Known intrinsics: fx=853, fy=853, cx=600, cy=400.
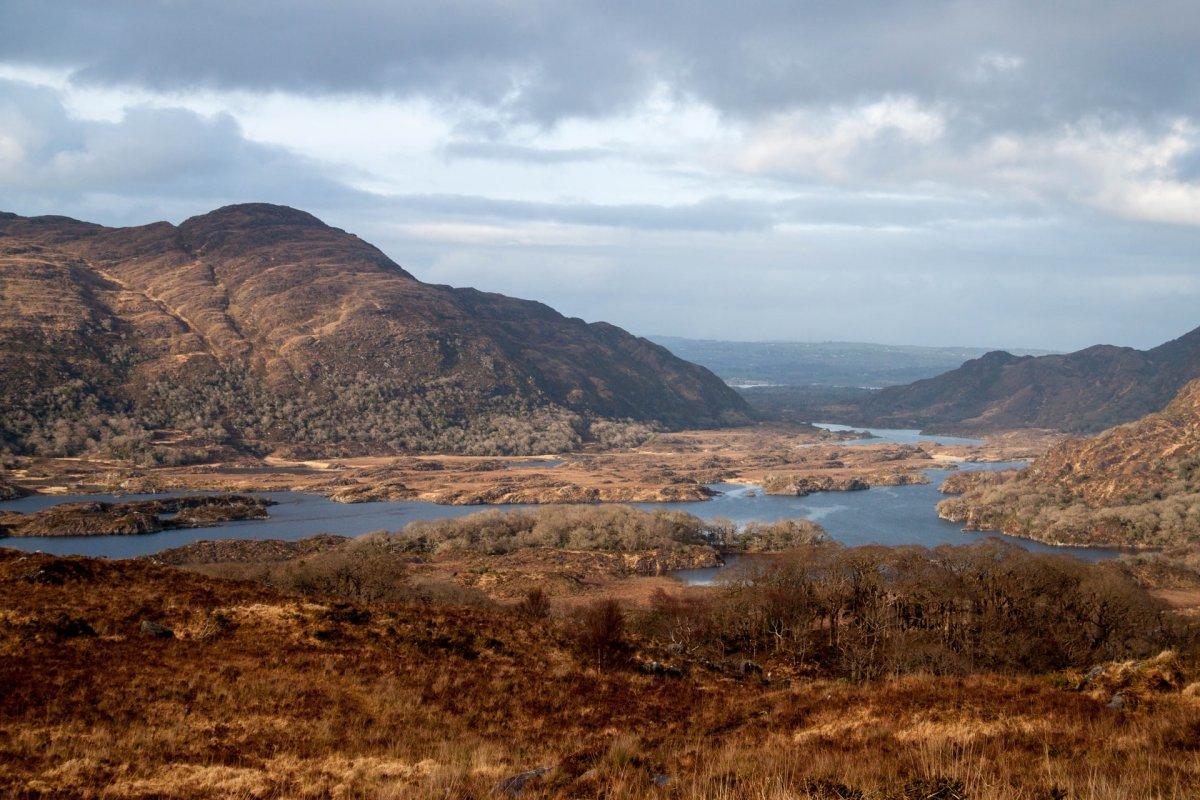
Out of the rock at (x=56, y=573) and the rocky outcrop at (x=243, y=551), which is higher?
the rock at (x=56, y=573)

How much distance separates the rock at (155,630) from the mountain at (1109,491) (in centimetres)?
9170

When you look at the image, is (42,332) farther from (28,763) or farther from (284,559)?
(28,763)

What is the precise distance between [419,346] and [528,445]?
43.7 meters

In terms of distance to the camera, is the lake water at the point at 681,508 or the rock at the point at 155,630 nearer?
the rock at the point at 155,630

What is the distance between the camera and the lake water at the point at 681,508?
3300 inches

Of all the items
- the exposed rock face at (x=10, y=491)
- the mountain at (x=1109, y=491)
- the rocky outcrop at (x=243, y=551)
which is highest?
the mountain at (x=1109, y=491)

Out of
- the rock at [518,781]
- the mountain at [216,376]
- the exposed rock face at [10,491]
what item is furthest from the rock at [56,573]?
the mountain at [216,376]

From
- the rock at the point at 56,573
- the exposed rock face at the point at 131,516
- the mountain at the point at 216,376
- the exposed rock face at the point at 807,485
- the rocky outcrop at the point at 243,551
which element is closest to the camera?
the rock at the point at 56,573

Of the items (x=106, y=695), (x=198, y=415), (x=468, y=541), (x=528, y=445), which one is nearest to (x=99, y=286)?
(x=198, y=415)

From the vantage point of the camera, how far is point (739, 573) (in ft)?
188

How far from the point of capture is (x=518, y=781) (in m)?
11.9

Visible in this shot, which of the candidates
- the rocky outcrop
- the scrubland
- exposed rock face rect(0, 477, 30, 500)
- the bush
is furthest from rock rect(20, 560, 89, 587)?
exposed rock face rect(0, 477, 30, 500)

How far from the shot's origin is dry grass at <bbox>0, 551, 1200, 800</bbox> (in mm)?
11040

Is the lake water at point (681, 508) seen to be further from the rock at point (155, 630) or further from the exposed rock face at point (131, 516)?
the rock at point (155, 630)
